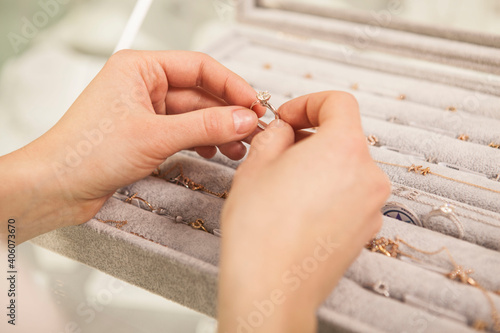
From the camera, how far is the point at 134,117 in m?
0.84

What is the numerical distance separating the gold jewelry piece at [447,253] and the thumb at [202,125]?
0.36 m

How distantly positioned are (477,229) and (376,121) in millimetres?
427

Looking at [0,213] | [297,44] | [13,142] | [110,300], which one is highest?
[297,44]

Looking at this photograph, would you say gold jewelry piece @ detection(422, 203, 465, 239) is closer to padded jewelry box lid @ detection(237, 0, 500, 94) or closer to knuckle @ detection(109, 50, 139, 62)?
padded jewelry box lid @ detection(237, 0, 500, 94)

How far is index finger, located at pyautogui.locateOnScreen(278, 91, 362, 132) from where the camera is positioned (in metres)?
0.68

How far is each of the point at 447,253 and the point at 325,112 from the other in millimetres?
374

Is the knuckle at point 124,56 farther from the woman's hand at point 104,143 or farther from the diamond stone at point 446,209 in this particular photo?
the diamond stone at point 446,209

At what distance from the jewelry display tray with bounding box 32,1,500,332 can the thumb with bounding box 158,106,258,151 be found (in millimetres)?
177

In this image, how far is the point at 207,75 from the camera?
967 millimetres

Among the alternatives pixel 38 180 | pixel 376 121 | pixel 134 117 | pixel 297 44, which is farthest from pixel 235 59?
pixel 38 180

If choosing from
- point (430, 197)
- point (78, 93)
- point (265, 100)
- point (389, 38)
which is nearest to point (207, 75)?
point (265, 100)

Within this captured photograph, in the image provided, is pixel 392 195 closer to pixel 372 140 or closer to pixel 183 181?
pixel 372 140

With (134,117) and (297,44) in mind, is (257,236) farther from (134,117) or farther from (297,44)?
(297,44)

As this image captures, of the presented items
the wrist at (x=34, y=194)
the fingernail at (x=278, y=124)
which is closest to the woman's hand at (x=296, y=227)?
the fingernail at (x=278, y=124)
